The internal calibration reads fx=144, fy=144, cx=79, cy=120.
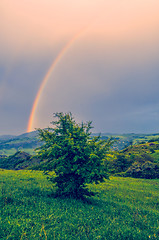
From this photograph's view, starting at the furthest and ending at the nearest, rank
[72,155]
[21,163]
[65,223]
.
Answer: [21,163]
[72,155]
[65,223]

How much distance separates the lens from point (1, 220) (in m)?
8.05

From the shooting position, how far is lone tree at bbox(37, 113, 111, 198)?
505 inches

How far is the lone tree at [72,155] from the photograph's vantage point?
12836 mm

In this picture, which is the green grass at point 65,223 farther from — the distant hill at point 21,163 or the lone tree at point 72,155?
the distant hill at point 21,163

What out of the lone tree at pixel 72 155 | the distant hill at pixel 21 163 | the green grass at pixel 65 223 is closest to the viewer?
the green grass at pixel 65 223

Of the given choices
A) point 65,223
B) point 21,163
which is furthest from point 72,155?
point 21,163

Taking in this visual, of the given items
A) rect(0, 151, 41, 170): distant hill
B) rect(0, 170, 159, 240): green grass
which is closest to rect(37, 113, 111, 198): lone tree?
rect(0, 170, 159, 240): green grass

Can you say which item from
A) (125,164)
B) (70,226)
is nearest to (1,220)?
(70,226)

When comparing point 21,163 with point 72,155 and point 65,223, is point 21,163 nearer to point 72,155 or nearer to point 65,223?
point 72,155

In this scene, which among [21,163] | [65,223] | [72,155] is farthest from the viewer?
[21,163]

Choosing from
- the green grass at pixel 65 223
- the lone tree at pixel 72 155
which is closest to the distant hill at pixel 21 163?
the lone tree at pixel 72 155

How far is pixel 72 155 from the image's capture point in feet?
44.8

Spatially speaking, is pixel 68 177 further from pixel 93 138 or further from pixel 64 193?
pixel 93 138

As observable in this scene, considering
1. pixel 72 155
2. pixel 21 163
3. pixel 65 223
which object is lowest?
pixel 21 163
